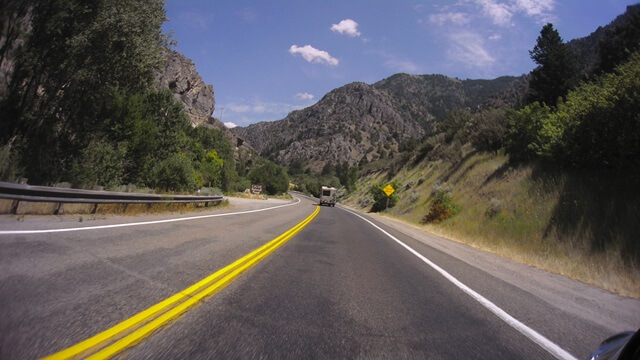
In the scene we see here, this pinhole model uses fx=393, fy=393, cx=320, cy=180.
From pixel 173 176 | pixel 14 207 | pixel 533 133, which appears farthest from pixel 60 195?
pixel 533 133

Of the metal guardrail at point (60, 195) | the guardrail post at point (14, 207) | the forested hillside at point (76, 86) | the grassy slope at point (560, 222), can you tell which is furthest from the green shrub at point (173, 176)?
the guardrail post at point (14, 207)

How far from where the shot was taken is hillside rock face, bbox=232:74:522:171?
157 m

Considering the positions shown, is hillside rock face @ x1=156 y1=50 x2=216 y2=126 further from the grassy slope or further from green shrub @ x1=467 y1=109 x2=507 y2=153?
the grassy slope

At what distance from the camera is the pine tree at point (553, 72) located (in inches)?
1515

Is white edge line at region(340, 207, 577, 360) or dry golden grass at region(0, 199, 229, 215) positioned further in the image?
dry golden grass at region(0, 199, 229, 215)

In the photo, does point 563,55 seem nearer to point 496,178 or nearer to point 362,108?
point 496,178

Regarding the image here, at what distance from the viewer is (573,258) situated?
1200 cm

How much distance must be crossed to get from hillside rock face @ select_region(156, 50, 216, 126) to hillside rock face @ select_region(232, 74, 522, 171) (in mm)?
54163

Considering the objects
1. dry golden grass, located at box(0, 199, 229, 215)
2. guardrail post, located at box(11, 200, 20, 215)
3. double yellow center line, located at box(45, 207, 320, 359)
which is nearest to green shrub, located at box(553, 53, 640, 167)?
double yellow center line, located at box(45, 207, 320, 359)

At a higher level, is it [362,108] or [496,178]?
[362,108]

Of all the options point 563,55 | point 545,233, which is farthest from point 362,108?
point 545,233

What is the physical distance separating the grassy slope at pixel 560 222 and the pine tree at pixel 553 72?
1772cm

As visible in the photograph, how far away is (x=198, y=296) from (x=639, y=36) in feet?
155

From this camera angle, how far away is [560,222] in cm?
1445
